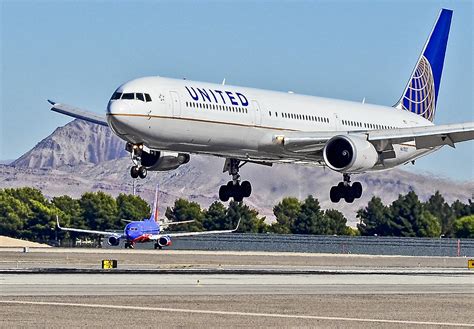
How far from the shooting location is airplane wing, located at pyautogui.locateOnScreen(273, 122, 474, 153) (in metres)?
72.4

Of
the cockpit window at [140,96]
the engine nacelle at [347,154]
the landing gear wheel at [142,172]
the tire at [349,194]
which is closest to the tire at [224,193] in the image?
the tire at [349,194]

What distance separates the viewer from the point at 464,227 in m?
176

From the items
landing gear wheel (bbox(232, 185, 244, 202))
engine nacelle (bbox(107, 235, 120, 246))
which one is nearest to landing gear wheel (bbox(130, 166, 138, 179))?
landing gear wheel (bbox(232, 185, 244, 202))

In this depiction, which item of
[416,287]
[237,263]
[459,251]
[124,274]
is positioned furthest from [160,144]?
[459,251]

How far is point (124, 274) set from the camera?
7106cm

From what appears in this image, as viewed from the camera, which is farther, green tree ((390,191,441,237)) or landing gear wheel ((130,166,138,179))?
green tree ((390,191,441,237))

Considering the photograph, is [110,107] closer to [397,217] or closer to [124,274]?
[124,274]

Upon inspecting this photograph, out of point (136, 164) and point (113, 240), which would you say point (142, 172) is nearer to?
point (136, 164)

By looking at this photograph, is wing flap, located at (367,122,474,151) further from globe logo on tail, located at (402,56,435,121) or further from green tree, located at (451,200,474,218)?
green tree, located at (451,200,474,218)

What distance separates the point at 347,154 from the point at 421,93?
23739 mm

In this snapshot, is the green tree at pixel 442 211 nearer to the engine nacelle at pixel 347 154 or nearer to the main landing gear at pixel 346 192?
the main landing gear at pixel 346 192

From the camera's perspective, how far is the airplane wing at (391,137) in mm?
72438

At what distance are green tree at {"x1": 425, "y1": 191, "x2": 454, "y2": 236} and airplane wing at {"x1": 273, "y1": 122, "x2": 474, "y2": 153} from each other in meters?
110

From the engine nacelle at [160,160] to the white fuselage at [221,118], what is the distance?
3.31 meters
